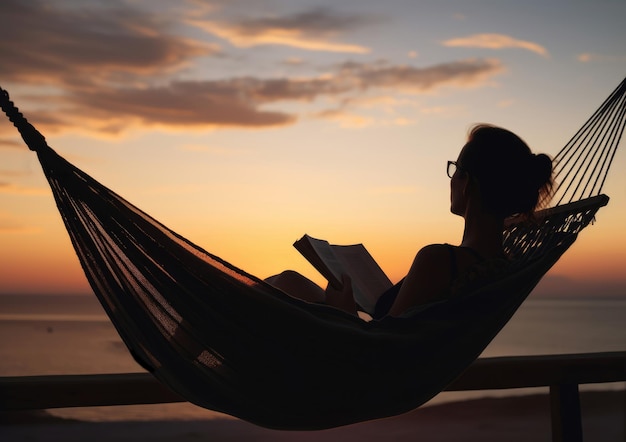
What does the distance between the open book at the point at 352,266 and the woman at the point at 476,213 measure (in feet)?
0.14

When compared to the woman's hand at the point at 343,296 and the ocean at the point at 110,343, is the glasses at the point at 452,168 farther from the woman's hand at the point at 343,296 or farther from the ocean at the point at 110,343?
the ocean at the point at 110,343

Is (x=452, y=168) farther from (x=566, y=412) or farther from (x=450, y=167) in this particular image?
(x=566, y=412)

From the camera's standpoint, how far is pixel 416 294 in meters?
1.65

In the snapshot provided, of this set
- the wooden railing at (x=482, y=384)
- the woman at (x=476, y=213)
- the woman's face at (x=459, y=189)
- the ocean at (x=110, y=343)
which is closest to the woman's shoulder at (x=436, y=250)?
the woman at (x=476, y=213)

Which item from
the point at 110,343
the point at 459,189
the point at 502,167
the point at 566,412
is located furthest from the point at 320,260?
the point at 110,343

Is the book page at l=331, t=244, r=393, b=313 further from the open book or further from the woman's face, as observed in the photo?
the woman's face

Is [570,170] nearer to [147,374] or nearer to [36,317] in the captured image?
[147,374]

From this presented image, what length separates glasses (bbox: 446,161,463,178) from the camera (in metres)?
1.77

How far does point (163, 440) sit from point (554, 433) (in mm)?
5877

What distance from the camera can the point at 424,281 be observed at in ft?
5.42

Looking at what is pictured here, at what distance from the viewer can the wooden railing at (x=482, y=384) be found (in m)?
1.51

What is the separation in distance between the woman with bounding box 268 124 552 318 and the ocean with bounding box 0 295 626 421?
21.9 feet

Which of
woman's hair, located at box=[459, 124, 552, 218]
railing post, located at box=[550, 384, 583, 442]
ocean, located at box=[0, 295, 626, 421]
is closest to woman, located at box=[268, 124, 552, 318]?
woman's hair, located at box=[459, 124, 552, 218]

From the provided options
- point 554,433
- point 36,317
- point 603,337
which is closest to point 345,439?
point 554,433
